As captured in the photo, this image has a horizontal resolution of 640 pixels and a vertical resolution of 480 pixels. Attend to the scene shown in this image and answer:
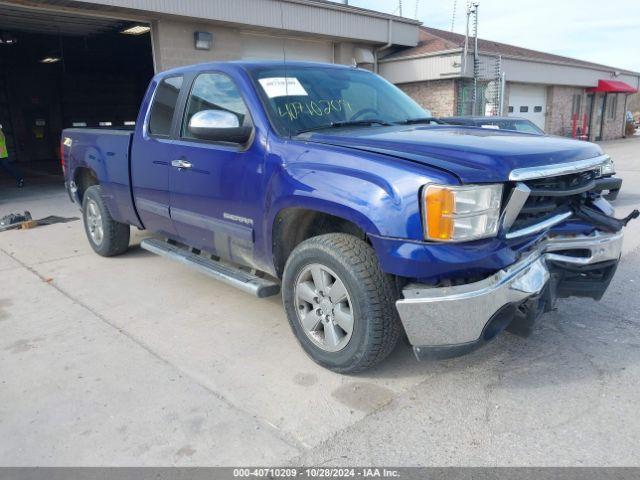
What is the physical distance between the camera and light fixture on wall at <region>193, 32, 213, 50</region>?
11934mm

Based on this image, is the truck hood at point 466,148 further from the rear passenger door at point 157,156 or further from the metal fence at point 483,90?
the metal fence at point 483,90

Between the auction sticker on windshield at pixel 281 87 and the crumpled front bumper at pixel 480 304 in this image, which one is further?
the auction sticker on windshield at pixel 281 87

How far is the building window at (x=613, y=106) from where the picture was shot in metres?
30.5

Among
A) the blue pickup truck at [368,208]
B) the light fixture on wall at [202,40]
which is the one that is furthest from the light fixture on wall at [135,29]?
the blue pickup truck at [368,208]

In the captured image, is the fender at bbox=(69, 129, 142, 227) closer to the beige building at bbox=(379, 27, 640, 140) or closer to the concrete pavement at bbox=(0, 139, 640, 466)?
the concrete pavement at bbox=(0, 139, 640, 466)

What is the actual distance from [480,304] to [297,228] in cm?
136

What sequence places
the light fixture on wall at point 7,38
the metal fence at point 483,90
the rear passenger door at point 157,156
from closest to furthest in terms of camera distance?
1. the rear passenger door at point 157,156
2. the light fixture on wall at point 7,38
3. the metal fence at point 483,90

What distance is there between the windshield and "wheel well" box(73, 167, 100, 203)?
10.7ft

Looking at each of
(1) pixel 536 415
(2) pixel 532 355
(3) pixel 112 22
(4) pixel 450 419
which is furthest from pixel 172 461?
(3) pixel 112 22

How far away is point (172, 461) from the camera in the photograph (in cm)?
255

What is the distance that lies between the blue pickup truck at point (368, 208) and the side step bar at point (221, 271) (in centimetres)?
2

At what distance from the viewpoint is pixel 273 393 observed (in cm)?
313

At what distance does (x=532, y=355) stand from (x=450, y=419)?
3.31 feet

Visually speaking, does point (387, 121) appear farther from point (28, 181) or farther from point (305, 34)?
point (28, 181)
